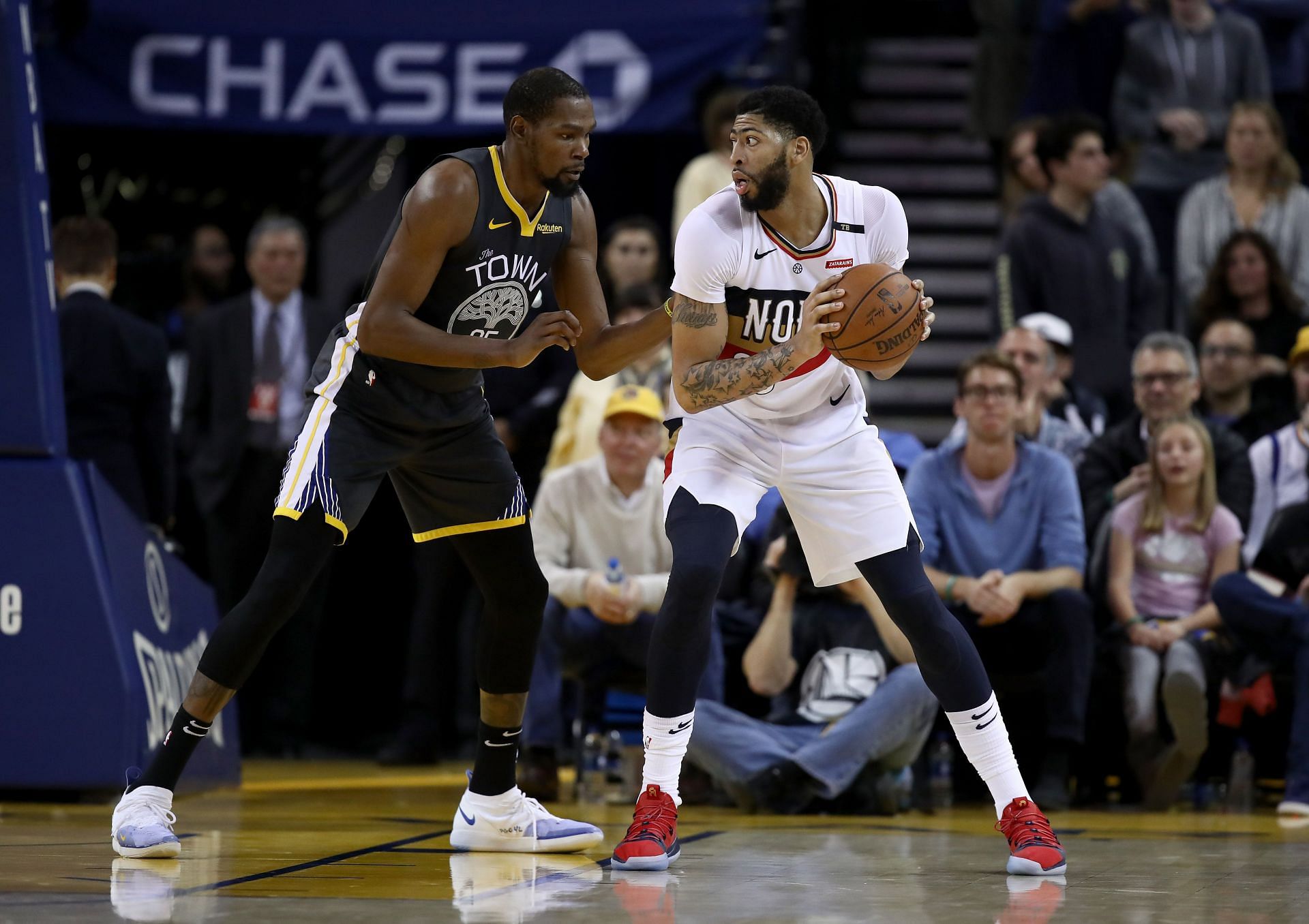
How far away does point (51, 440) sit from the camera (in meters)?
6.62

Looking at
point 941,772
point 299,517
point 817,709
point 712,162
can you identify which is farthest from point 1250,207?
point 299,517

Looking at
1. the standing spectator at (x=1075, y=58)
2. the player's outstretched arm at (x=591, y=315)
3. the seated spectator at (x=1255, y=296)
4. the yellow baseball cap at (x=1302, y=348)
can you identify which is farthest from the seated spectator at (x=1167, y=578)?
the standing spectator at (x=1075, y=58)

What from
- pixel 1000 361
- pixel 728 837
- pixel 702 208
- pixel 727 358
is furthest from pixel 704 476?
pixel 1000 361

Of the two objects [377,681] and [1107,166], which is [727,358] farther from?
[377,681]

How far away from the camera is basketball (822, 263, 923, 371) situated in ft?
15.2

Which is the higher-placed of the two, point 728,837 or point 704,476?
point 704,476

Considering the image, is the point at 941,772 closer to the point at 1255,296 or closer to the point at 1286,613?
the point at 1286,613

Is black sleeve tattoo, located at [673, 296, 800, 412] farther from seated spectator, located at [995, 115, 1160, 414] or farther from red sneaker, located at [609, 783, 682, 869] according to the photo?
seated spectator, located at [995, 115, 1160, 414]

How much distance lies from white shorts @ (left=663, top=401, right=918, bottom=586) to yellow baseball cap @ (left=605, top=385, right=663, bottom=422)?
8.41ft

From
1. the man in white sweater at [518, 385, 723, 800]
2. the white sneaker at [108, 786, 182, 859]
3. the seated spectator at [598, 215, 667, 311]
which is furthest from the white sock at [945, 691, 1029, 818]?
the seated spectator at [598, 215, 667, 311]

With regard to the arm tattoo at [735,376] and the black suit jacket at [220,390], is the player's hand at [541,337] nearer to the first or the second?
the arm tattoo at [735,376]

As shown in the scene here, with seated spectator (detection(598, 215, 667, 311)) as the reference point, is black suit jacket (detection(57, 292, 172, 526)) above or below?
below

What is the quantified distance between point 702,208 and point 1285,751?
13.5ft

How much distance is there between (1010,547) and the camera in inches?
292
